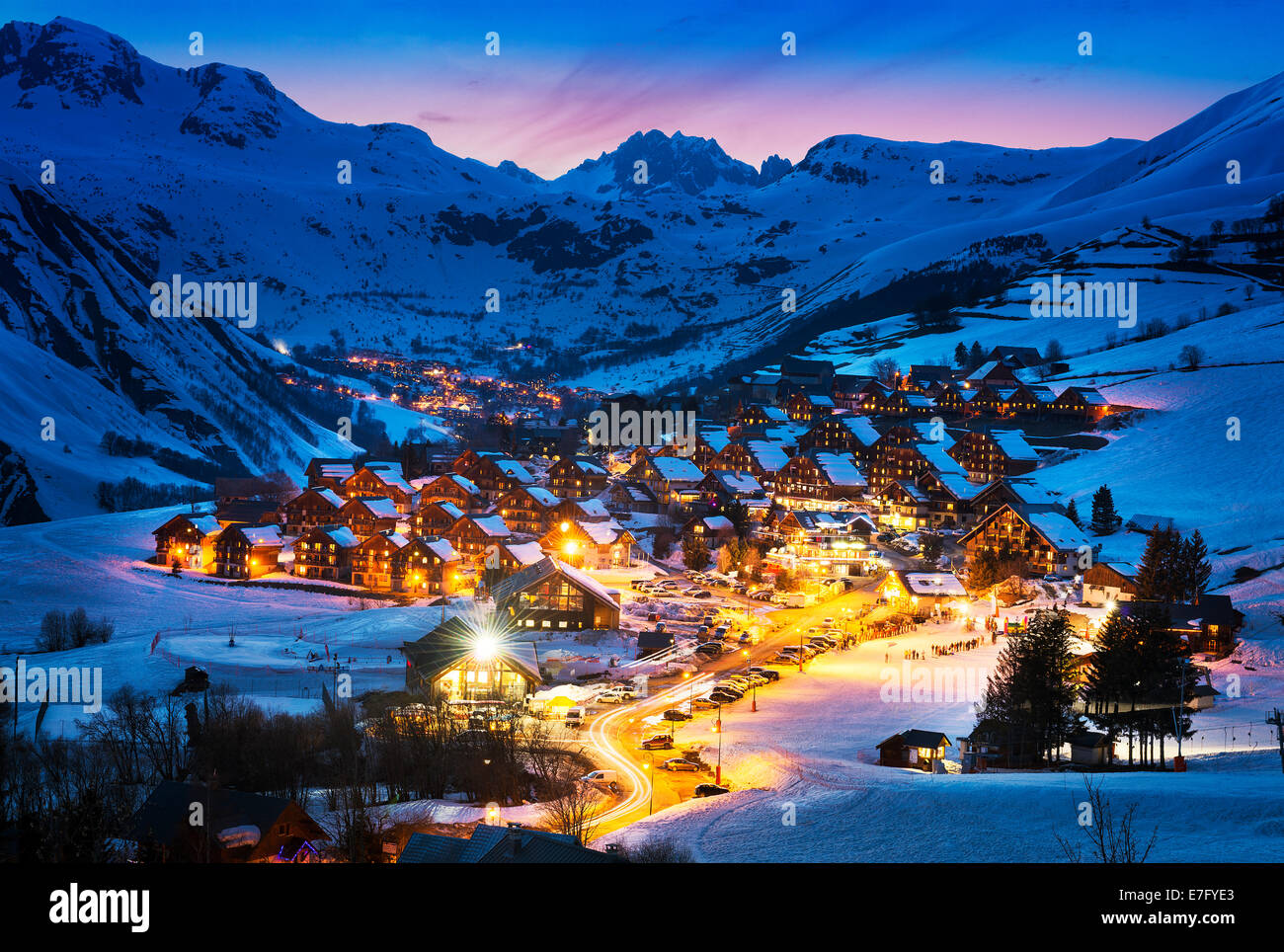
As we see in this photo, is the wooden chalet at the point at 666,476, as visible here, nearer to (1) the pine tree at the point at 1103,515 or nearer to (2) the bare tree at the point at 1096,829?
(1) the pine tree at the point at 1103,515

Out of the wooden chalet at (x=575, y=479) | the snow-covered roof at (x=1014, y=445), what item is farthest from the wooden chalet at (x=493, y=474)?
the snow-covered roof at (x=1014, y=445)

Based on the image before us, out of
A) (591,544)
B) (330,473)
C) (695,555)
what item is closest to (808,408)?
(695,555)

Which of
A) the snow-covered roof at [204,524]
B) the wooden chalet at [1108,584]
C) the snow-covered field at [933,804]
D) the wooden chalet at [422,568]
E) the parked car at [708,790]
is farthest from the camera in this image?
the snow-covered roof at [204,524]

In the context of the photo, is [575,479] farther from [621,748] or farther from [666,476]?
[621,748]

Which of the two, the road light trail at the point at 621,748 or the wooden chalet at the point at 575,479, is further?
the wooden chalet at the point at 575,479

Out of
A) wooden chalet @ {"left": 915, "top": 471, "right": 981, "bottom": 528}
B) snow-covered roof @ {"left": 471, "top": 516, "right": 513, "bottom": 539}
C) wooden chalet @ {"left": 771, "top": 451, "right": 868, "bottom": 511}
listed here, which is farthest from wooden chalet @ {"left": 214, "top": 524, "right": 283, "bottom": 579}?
wooden chalet @ {"left": 915, "top": 471, "right": 981, "bottom": 528}

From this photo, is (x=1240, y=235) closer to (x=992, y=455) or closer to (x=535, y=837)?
(x=992, y=455)
